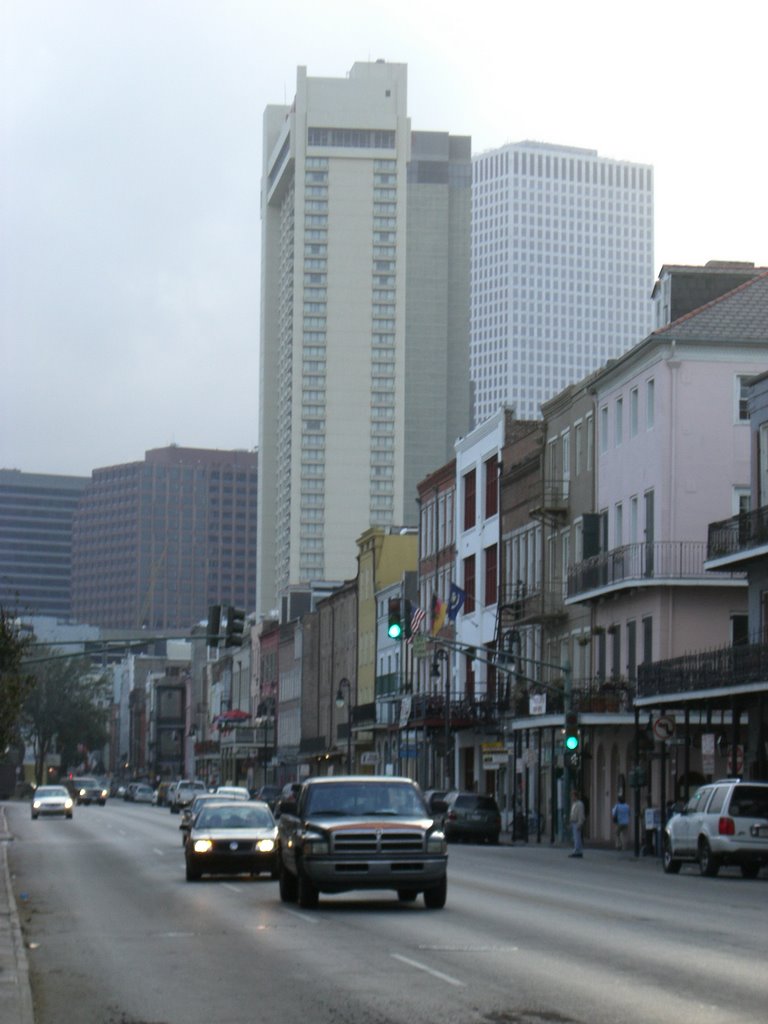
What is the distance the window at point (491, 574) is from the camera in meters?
74.5

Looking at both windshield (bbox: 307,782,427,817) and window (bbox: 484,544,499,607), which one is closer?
windshield (bbox: 307,782,427,817)

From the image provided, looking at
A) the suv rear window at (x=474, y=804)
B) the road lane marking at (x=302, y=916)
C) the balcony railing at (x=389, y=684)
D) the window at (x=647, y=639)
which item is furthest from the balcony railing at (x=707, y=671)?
the balcony railing at (x=389, y=684)

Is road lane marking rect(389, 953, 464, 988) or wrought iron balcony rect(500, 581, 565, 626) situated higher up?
wrought iron balcony rect(500, 581, 565, 626)

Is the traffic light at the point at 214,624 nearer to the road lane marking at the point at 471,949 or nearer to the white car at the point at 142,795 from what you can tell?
the road lane marking at the point at 471,949

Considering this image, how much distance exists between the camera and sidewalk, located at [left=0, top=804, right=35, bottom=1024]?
13491mm

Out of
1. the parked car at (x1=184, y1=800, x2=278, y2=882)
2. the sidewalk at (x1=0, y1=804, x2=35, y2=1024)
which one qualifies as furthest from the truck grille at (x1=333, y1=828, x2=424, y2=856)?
the parked car at (x1=184, y1=800, x2=278, y2=882)

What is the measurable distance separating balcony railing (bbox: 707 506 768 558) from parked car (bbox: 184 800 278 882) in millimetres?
17343

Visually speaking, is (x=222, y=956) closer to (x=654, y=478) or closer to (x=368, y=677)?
(x=654, y=478)

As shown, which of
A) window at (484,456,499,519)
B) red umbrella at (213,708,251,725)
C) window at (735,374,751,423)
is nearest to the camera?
window at (735,374,751,423)

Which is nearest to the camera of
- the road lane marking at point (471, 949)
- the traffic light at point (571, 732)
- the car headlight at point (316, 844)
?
the road lane marking at point (471, 949)

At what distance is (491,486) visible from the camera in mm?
75562

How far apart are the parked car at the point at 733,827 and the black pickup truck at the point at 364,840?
11.5 meters

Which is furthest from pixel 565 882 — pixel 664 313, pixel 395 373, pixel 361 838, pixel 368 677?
pixel 395 373

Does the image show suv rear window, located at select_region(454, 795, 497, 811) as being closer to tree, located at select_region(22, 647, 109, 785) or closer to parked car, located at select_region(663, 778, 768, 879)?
parked car, located at select_region(663, 778, 768, 879)
